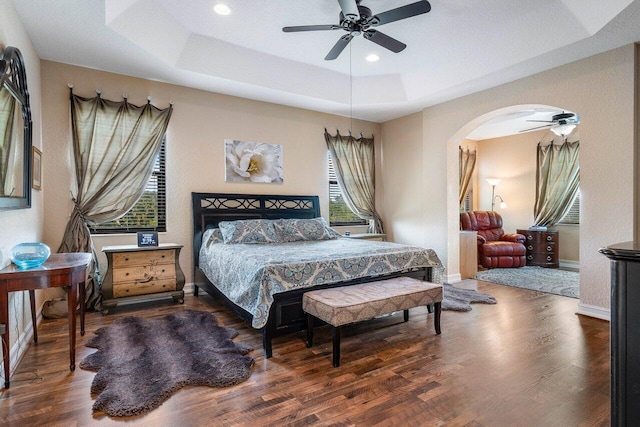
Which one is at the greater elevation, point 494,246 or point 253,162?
point 253,162

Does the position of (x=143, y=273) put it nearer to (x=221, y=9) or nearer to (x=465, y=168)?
(x=221, y=9)

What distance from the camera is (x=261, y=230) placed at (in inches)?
177

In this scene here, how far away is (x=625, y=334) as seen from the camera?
112cm

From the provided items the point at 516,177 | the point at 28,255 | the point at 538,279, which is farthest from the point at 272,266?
the point at 516,177

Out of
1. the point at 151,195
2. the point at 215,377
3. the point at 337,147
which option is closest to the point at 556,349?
the point at 215,377

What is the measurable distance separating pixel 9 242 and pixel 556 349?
4.50 metres

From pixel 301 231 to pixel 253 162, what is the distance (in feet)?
4.52

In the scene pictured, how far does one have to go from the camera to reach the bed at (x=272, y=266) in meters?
2.83

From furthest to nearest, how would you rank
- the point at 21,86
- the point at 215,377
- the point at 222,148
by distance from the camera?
the point at 222,148 < the point at 21,86 < the point at 215,377

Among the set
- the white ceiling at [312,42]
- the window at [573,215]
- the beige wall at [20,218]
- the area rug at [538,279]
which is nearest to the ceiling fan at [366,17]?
the white ceiling at [312,42]

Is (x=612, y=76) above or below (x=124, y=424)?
above

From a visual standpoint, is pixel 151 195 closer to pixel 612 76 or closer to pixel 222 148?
pixel 222 148

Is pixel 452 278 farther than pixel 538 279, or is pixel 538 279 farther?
pixel 538 279

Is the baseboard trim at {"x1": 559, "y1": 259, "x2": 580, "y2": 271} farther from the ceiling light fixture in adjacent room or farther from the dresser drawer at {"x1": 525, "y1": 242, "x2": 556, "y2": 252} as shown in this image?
the ceiling light fixture in adjacent room
